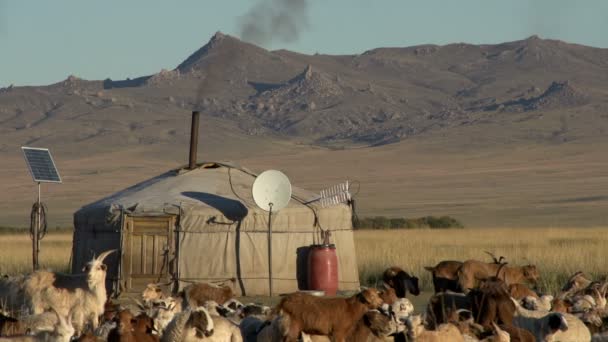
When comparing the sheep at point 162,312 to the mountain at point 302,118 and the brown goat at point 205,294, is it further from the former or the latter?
the mountain at point 302,118

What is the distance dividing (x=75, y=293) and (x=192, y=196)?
685 centimetres

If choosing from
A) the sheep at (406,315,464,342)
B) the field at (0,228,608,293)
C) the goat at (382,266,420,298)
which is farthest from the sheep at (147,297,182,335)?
the field at (0,228,608,293)

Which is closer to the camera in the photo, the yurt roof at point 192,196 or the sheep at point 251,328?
the sheep at point 251,328

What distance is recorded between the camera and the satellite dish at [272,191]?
2231 centimetres

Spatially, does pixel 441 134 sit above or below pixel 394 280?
above

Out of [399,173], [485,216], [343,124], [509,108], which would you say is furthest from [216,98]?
[485,216]

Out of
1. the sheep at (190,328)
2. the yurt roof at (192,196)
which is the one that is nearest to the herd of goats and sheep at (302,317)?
the sheep at (190,328)

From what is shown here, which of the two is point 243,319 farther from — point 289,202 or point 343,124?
point 343,124

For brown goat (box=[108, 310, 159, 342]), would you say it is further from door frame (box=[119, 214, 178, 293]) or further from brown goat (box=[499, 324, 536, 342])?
door frame (box=[119, 214, 178, 293])

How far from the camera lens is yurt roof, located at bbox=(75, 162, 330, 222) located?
22828 millimetres

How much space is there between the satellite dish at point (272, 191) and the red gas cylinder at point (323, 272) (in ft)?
3.24

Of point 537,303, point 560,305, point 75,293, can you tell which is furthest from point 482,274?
point 75,293

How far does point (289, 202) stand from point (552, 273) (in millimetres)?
5373

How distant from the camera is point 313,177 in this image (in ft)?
319
